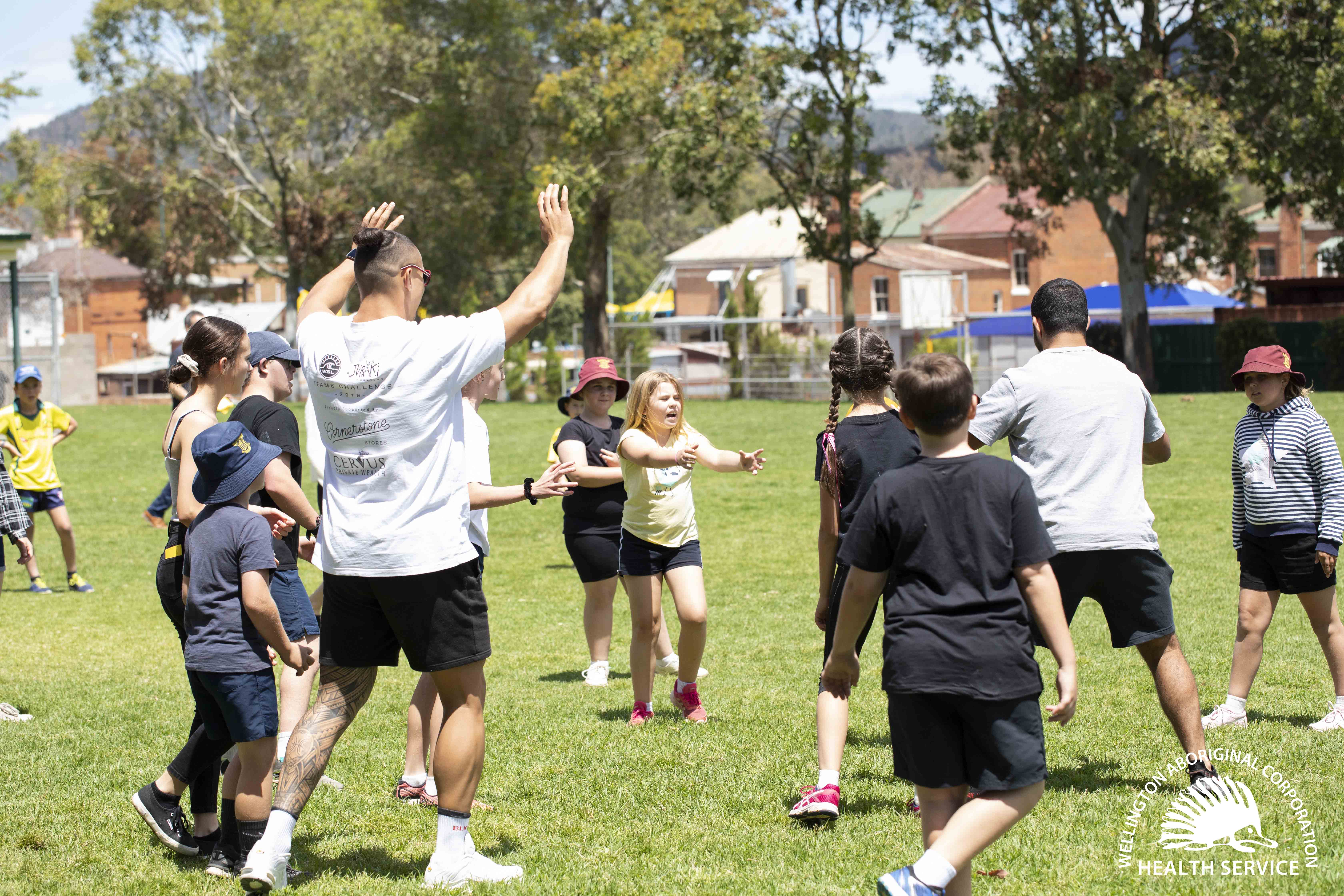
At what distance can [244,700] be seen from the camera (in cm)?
441

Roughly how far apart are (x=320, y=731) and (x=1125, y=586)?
10.2ft

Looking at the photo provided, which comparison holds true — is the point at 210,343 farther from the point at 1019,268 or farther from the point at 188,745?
the point at 1019,268

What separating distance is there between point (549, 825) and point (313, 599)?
3067 millimetres

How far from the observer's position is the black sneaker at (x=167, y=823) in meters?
4.91

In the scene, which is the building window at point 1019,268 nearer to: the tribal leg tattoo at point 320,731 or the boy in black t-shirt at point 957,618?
the tribal leg tattoo at point 320,731

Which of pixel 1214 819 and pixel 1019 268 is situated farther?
pixel 1019 268

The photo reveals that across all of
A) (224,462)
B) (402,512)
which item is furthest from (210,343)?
(402,512)

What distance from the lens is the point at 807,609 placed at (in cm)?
1073

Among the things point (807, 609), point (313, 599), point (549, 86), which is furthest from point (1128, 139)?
point (313, 599)

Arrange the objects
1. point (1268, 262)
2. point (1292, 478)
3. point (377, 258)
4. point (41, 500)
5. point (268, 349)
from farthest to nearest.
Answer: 1. point (1268, 262)
2. point (41, 500)
3. point (1292, 478)
4. point (268, 349)
5. point (377, 258)

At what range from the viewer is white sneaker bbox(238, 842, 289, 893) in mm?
4230

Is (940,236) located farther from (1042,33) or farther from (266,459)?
(266,459)

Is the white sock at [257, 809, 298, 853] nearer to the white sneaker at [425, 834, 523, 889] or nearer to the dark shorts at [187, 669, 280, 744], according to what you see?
the dark shorts at [187, 669, 280, 744]

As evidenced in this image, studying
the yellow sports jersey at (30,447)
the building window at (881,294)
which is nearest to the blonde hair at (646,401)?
the yellow sports jersey at (30,447)
